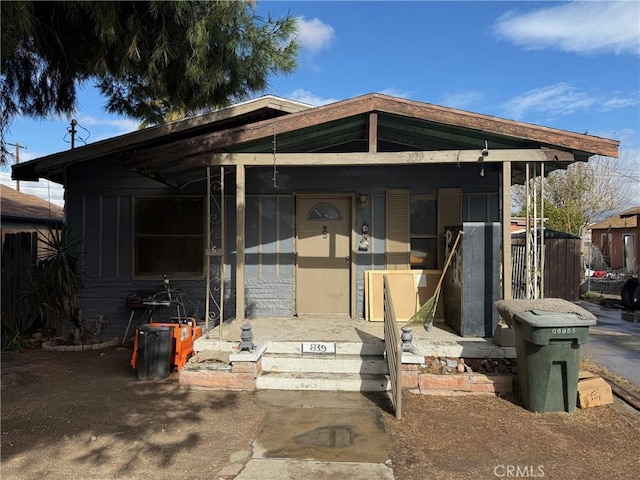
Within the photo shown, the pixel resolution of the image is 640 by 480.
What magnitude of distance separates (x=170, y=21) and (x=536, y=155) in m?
4.55

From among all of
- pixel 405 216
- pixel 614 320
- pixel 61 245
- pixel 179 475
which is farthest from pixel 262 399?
pixel 614 320

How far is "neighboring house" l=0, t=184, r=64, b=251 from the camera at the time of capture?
13827mm

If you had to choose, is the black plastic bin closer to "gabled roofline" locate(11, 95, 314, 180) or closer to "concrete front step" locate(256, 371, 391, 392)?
"concrete front step" locate(256, 371, 391, 392)

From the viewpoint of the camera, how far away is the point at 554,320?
438 centimetres

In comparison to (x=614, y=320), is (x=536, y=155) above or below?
above

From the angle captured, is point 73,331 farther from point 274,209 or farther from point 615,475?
point 615,475

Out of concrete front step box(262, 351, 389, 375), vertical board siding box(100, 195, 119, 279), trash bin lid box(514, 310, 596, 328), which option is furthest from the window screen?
trash bin lid box(514, 310, 596, 328)

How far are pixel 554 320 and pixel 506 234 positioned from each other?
5.00 feet

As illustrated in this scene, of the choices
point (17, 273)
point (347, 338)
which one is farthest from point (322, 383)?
point (17, 273)

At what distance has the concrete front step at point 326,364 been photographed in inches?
214

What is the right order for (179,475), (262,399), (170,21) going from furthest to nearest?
1. (262,399)
2. (170,21)
3. (179,475)

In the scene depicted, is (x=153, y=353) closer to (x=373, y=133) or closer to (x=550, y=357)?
→ (x=373, y=133)

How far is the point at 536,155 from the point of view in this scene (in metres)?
5.66

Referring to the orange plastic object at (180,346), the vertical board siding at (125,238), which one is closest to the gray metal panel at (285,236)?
the orange plastic object at (180,346)
